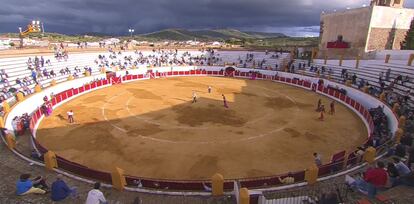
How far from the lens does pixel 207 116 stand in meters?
25.6

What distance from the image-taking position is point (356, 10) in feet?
150

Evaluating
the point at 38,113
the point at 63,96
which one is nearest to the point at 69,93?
the point at 63,96

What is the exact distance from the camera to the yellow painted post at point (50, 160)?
13203mm

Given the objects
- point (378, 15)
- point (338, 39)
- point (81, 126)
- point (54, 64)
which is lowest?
point (81, 126)

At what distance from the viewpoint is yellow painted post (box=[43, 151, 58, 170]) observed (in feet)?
43.3

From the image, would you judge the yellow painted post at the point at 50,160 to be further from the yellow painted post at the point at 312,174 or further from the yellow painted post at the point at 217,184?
the yellow painted post at the point at 312,174

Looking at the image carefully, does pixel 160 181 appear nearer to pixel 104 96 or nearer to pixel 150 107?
pixel 150 107

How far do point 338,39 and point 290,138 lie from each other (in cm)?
3671

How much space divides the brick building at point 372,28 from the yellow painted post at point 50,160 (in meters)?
46.2

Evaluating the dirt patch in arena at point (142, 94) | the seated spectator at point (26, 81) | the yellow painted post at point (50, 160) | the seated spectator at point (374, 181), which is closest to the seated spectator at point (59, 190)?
the yellow painted post at point (50, 160)

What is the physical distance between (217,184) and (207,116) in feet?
48.5

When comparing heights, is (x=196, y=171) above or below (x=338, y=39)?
below

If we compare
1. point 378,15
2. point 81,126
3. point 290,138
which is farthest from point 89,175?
point 378,15

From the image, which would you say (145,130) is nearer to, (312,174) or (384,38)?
(312,174)
